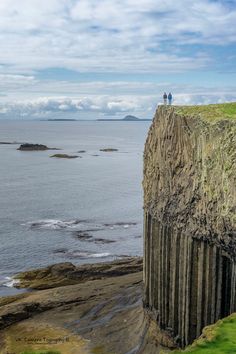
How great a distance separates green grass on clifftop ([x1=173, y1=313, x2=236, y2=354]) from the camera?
1444 cm

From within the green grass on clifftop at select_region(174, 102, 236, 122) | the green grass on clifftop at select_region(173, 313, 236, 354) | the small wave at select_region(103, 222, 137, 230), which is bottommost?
the small wave at select_region(103, 222, 137, 230)

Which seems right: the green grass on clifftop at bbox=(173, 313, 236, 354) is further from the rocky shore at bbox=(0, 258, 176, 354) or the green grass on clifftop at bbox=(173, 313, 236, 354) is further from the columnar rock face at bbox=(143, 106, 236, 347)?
the rocky shore at bbox=(0, 258, 176, 354)

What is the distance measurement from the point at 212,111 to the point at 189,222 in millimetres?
5303

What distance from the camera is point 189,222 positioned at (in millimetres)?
23344

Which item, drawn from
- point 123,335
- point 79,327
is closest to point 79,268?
point 79,327

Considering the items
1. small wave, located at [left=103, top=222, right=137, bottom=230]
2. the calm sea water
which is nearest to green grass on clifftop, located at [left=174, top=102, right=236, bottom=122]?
the calm sea water

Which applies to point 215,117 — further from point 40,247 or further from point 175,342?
point 40,247

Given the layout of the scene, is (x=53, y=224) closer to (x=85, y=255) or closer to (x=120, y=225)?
(x=120, y=225)

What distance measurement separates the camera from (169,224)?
2523cm

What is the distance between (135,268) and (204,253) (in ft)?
77.8

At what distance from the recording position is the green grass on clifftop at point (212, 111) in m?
22.5

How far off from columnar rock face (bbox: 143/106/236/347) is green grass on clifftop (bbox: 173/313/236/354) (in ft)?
14.2

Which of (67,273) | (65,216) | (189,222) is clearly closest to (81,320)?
(67,273)

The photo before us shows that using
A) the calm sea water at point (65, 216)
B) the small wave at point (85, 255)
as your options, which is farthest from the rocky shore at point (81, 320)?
the small wave at point (85, 255)
